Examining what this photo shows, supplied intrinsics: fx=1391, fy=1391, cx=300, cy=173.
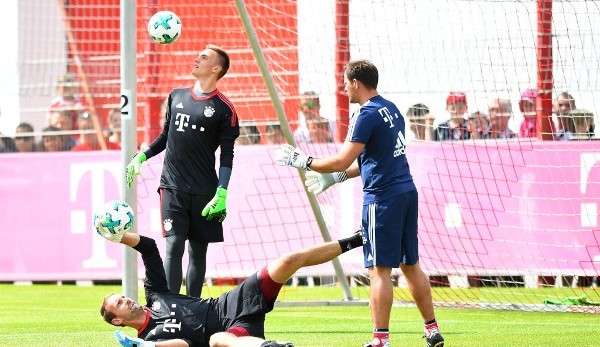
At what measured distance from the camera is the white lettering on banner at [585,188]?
614 inches

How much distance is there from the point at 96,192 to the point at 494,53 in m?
6.25

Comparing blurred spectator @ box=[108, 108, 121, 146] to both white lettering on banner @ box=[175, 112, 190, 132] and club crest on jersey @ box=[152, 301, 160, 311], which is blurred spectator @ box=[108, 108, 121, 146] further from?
club crest on jersey @ box=[152, 301, 160, 311]

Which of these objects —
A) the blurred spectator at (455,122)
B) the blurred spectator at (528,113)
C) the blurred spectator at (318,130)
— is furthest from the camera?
the blurred spectator at (318,130)

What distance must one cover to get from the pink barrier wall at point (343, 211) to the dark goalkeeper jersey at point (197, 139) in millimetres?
5579

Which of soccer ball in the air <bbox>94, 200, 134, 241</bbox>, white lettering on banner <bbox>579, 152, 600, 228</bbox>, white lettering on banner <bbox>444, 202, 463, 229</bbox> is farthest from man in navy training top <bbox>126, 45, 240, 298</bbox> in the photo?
white lettering on banner <bbox>444, 202, 463, 229</bbox>

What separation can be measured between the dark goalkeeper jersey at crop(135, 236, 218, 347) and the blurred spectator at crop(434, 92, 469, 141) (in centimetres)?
652

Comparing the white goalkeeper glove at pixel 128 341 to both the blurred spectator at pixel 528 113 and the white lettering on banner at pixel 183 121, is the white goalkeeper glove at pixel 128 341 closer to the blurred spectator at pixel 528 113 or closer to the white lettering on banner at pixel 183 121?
the white lettering on banner at pixel 183 121

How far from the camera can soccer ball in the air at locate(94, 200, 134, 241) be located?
384 inches

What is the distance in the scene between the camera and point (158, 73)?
1884 cm

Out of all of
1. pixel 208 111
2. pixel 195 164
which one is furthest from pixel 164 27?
pixel 195 164

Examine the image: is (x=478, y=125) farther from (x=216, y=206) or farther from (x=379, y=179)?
(x=379, y=179)

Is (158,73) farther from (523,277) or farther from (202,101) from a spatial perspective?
(202,101)

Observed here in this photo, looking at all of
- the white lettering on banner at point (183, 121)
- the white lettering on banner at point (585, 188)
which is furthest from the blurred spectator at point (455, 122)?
the white lettering on banner at point (183, 121)

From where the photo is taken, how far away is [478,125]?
623 inches
